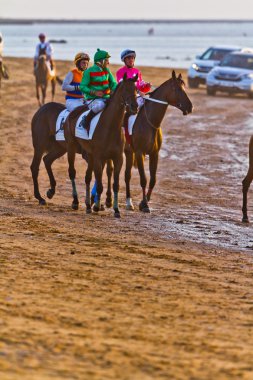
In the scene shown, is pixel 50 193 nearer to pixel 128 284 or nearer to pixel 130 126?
pixel 130 126

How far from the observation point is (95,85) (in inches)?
638

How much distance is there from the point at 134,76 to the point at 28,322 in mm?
6946

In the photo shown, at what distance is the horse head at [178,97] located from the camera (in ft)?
54.3


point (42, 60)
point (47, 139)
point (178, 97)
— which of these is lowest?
point (47, 139)

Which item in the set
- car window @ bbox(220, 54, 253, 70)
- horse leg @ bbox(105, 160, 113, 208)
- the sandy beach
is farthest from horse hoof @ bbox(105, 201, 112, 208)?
car window @ bbox(220, 54, 253, 70)

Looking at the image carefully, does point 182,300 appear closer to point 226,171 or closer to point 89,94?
point 89,94

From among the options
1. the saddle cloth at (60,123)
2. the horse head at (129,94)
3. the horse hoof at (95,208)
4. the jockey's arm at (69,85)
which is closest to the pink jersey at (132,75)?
the jockey's arm at (69,85)

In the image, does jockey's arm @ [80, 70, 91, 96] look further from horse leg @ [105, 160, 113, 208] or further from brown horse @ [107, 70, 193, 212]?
horse leg @ [105, 160, 113, 208]

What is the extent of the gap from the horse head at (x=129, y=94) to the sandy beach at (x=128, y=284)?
1458mm

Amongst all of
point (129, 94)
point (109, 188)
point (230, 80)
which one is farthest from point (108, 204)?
point (230, 80)

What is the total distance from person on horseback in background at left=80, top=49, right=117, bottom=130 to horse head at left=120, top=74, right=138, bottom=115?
552 mm

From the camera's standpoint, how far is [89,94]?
53.1 feet

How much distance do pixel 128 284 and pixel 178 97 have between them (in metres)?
5.89

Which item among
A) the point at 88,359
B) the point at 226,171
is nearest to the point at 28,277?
the point at 88,359
